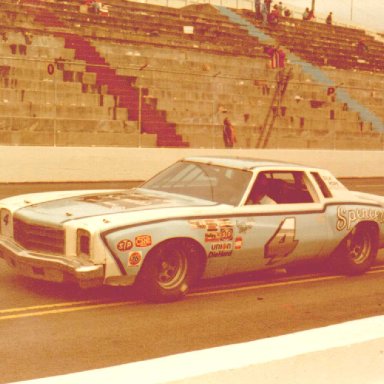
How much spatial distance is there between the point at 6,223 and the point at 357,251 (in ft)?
12.5

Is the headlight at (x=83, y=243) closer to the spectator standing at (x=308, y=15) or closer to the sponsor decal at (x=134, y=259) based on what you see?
the sponsor decal at (x=134, y=259)

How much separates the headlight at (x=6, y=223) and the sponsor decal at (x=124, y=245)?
1.30 meters

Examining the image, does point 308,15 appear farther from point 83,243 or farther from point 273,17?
point 83,243

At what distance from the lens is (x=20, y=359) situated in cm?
521

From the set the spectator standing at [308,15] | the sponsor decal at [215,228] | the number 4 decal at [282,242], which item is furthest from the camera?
the spectator standing at [308,15]

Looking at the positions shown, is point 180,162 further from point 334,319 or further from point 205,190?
point 334,319

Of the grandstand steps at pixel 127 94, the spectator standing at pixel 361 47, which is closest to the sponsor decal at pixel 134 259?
the grandstand steps at pixel 127 94

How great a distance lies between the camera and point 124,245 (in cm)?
664

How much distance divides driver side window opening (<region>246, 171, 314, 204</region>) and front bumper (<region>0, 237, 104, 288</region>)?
1.89m

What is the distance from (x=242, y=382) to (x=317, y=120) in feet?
93.1

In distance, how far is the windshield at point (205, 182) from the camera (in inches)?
308

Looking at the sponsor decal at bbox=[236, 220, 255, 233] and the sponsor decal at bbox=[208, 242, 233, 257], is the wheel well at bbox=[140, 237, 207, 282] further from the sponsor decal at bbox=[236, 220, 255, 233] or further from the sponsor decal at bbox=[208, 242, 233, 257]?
the sponsor decal at bbox=[236, 220, 255, 233]

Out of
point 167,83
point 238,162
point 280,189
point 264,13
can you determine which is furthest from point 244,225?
point 264,13

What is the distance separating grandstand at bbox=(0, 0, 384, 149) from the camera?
23484mm
